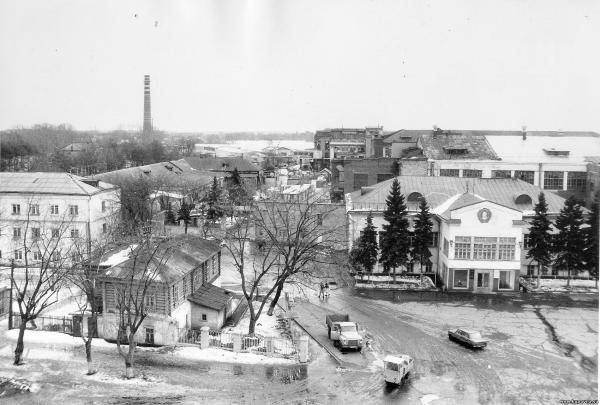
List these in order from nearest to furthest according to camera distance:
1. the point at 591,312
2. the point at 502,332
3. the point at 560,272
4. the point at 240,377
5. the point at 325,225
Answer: the point at 240,377
the point at 502,332
the point at 591,312
the point at 560,272
the point at 325,225

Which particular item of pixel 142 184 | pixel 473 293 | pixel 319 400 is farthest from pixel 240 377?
pixel 142 184

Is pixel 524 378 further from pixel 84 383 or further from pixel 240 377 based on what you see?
pixel 84 383

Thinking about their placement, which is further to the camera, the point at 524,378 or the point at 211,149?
the point at 211,149

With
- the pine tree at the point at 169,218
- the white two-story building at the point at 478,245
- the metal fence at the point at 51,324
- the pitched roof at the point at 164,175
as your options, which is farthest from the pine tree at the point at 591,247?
the pitched roof at the point at 164,175

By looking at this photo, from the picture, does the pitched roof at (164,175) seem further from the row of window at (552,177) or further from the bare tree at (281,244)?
the row of window at (552,177)

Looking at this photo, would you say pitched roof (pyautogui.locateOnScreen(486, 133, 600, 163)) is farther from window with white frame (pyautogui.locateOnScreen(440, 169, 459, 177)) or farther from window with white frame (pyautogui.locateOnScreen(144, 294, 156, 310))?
window with white frame (pyautogui.locateOnScreen(144, 294, 156, 310))

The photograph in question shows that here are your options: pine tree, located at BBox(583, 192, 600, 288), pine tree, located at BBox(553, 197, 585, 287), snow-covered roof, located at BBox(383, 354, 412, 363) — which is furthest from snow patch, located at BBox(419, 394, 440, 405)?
pine tree, located at BBox(583, 192, 600, 288)
